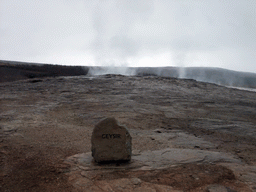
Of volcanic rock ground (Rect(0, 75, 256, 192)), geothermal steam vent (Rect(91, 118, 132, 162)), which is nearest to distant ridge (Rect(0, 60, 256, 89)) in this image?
volcanic rock ground (Rect(0, 75, 256, 192))

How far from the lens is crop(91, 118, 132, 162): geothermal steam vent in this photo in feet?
12.1

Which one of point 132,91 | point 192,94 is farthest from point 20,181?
point 192,94

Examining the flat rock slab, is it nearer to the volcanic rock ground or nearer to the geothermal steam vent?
the volcanic rock ground

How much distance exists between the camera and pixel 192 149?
15.5 feet

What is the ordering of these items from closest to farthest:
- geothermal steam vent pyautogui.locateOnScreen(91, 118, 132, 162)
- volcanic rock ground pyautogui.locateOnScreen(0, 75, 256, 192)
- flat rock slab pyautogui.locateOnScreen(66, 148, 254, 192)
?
flat rock slab pyautogui.locateOnScreen(66, 148, 254, 192) < volcanic rock ground pyautogui.locateOnScreen(0, 75, 256, 192) < geothermal steam vent pyautogui.locateOnScreen(91, 118, 132, 162)

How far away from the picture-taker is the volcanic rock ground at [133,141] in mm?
3201

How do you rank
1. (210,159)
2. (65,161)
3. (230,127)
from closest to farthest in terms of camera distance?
(65,161), (210,159), (230,127)

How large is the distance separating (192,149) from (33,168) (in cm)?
318

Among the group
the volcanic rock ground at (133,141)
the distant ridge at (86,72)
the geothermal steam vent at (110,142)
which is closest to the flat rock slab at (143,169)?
the volcanic rock ground at (133,141)

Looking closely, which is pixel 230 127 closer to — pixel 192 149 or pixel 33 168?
pixel 192 149

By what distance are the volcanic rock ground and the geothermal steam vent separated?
166 mm

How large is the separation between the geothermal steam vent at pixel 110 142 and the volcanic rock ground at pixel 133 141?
0.17m

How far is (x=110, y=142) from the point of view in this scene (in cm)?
370

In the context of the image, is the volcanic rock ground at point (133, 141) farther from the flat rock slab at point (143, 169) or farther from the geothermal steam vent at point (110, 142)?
the geothermal steam vent at point (110, 142)
